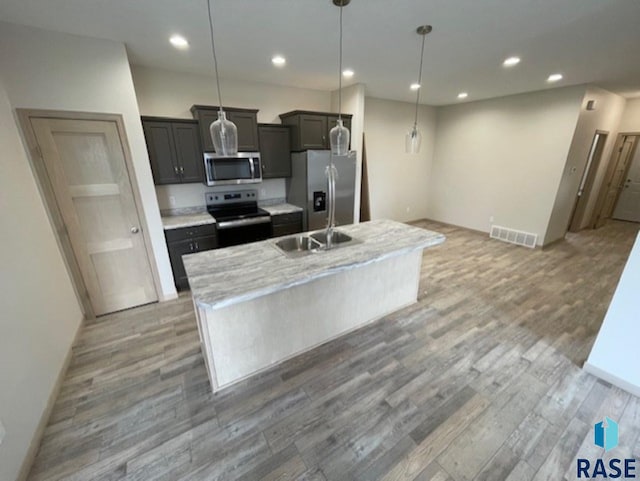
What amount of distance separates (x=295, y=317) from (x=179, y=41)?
2865 millimetres

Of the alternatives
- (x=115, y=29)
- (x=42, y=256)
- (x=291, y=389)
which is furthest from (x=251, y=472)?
(x=115, y=29)

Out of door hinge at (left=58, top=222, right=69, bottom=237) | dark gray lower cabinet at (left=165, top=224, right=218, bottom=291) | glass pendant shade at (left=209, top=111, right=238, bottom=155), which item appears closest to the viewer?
glass pendant shade at (left=209, top=111, right=238, bottom=155)

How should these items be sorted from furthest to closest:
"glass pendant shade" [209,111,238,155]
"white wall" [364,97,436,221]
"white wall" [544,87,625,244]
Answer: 1. "white wall" [364,97,436,221]
2. "white wall" [544,87,625,244]
3. "glass pendant shade" [209,111,238,155]

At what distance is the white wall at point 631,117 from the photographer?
5072 mm

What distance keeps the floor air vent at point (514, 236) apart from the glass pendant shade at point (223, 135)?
5.47 meters

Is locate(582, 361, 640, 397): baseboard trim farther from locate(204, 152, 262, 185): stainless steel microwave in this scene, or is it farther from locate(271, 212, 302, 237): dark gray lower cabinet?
→ locate(204, 152, 262, 185): stainless steel microwave

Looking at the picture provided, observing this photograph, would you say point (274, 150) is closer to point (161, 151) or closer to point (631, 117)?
point (161, 151)

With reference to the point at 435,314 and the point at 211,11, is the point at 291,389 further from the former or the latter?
the point at 211,11

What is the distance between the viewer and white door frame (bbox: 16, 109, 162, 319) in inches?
88.4

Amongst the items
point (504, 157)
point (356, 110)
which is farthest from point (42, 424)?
point (504, 157)

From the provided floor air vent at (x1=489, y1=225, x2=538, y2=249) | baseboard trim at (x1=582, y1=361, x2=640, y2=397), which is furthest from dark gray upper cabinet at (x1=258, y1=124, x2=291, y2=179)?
floor air vent at (x1=489, y1=225, x2=538, y2=249)

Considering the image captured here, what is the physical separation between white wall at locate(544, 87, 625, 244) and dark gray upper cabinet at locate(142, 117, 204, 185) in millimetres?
5827

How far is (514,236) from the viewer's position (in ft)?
16.3
